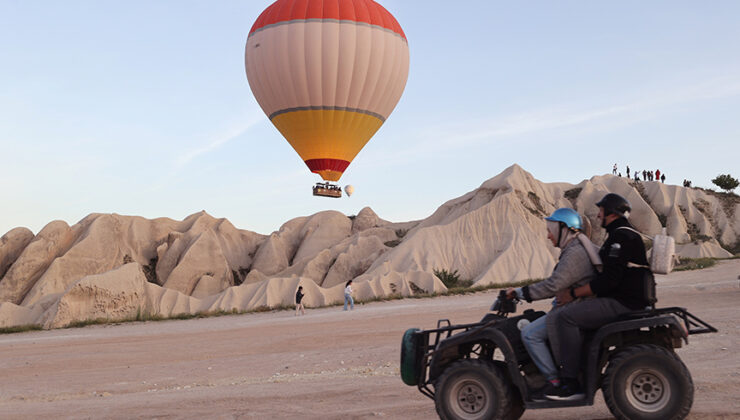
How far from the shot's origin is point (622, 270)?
6016 millimetres

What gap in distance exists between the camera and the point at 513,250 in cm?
5166

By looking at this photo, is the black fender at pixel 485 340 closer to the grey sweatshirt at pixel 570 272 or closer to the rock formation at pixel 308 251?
the grey sweatshirt at pixel 570 272

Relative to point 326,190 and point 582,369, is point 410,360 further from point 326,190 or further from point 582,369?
point 326,190

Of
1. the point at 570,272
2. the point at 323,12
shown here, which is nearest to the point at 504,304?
the point at 570,272

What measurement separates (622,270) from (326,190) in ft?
114

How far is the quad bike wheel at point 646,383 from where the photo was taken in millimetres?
5855

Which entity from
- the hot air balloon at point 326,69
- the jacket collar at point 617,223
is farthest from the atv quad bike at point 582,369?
the hot air balloon at point 326,69

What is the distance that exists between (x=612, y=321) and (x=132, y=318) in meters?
30.7

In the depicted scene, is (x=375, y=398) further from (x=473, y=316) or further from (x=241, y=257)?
(x=241, y=257)

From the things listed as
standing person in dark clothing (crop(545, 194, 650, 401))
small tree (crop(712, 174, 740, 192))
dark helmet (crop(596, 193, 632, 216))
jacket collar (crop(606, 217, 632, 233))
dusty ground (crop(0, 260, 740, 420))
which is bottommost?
dusty ground (crop(0, 260, 740, 420))

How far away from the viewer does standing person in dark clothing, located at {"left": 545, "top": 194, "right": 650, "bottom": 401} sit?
595 cm

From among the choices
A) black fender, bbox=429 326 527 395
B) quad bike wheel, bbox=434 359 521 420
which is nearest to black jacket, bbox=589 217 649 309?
black fender, bbox=429 326 527 395

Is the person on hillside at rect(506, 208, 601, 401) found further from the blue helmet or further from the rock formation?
the rock formation

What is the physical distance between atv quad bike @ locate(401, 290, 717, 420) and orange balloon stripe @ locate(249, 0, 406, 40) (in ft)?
98.3
